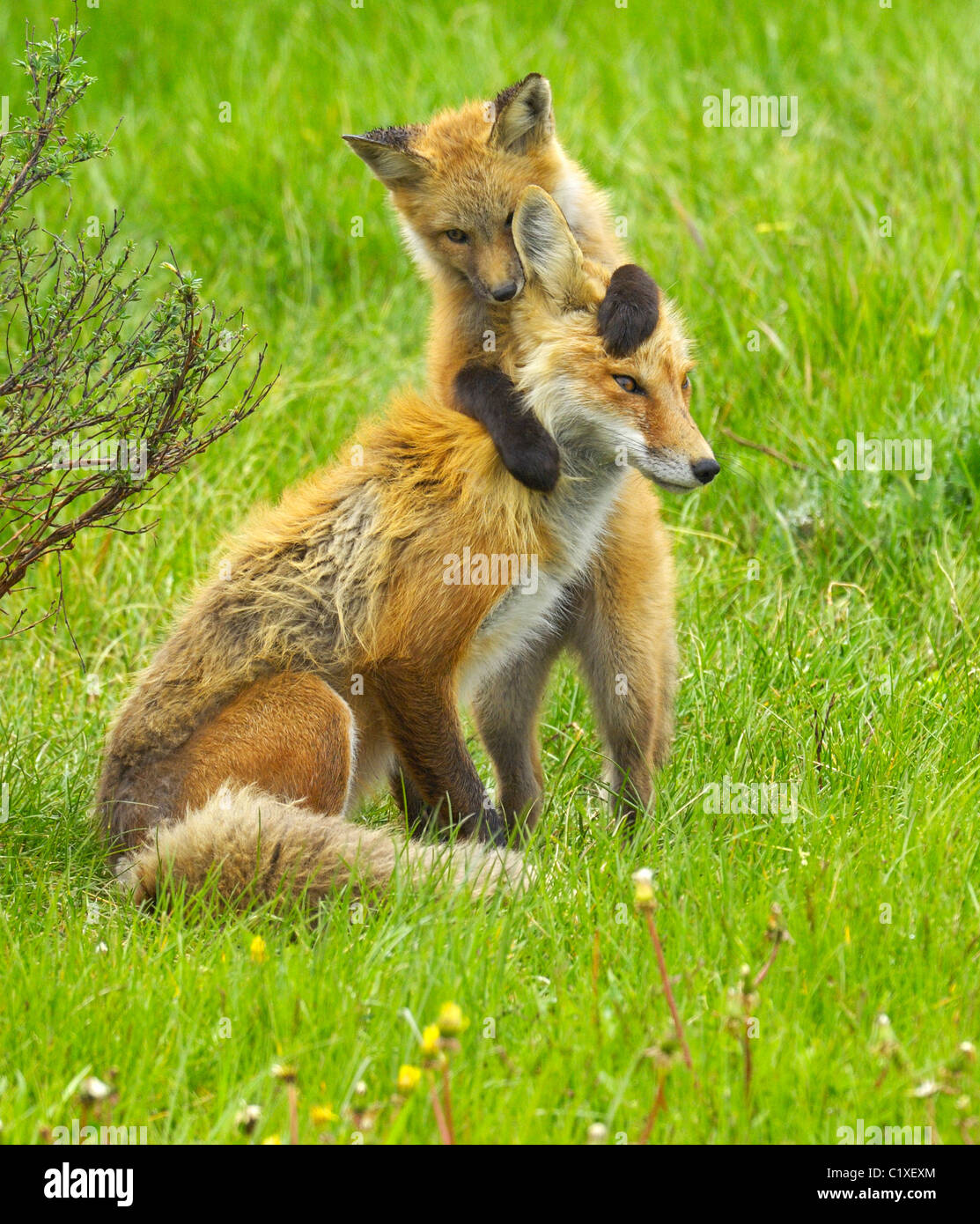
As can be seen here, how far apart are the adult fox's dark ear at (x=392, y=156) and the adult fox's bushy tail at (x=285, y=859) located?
3.17m

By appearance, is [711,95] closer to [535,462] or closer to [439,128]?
[439,128]

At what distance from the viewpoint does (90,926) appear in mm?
3879

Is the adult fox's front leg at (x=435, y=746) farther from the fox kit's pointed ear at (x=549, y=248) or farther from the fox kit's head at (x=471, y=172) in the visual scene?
the fox kit's head at (x=471, y=172)

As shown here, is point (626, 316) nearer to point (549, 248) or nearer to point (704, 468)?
point (549, 248)

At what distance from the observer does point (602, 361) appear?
4.41 metres

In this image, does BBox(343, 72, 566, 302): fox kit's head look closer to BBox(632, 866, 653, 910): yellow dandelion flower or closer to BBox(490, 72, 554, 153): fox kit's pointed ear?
BBox(490, 72, 554, 153): fox kit's pointed ear

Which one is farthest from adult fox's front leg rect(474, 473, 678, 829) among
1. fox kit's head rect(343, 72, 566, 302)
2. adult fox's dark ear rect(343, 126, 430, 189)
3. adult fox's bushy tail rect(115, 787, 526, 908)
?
adult fox's dark ear rect(343, 126, 430, 189)

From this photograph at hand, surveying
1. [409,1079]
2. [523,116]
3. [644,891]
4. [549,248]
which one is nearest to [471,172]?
[523,116]

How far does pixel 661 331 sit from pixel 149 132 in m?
6.32

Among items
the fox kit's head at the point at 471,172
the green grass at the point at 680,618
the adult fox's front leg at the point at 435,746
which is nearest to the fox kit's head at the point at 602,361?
the fox kit's head at the point at 471,172

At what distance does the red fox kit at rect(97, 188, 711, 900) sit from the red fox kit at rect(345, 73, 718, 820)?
11 cm

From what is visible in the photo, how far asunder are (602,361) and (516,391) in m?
0.42

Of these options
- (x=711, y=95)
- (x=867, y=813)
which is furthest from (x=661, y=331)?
(x=711, y=95)

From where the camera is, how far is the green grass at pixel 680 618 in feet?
10.0
